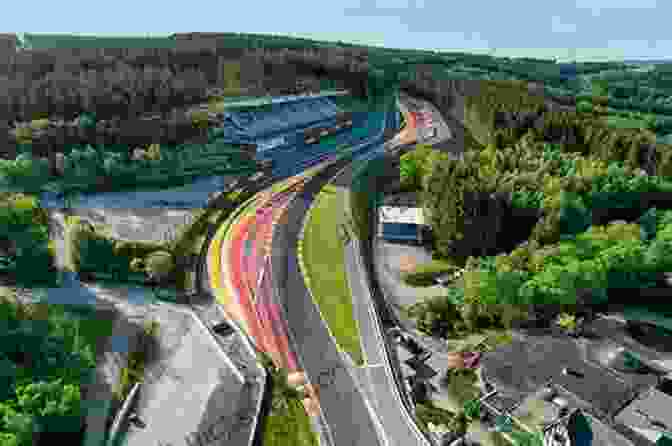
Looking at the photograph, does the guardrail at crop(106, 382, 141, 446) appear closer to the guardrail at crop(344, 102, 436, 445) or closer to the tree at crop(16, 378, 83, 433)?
the tree at crop(16, 378, 83, 433)

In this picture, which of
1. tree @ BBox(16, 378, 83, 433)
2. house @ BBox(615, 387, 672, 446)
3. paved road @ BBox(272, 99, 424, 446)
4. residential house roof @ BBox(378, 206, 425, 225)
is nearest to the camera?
tree @ BBox(16, 378, 83, 433)

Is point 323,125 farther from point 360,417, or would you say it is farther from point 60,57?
point 360,417

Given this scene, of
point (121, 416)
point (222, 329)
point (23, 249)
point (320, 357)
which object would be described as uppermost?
point (23, 249)

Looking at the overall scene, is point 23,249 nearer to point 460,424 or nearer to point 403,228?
point 403,228

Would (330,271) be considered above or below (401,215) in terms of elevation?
below

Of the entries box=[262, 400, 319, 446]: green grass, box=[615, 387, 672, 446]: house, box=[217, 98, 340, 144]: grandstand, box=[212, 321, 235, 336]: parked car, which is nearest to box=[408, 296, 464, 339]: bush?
box=[615, 387, 672, 446]: house

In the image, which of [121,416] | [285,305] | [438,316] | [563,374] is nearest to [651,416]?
[563,374]
